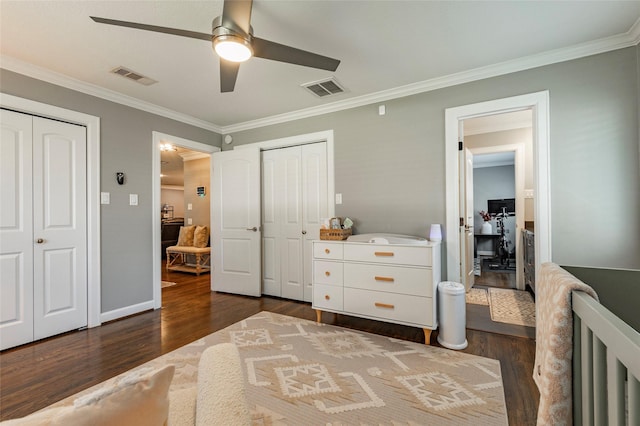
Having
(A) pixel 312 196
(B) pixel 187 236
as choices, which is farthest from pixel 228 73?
(B) pixel 187 236

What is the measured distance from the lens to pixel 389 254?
2592mm

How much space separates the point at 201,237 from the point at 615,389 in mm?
5877

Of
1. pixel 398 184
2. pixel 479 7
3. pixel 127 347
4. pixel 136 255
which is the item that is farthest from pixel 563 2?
pixel 136 255

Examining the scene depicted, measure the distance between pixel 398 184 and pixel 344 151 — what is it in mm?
775

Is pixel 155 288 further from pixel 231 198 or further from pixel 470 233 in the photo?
pixel 470 233

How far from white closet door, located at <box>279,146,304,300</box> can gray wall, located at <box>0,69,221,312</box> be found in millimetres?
1565

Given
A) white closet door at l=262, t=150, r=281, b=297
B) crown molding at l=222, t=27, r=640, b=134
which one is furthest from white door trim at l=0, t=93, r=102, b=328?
crown molding at l=222, t=27, r=640, b=134

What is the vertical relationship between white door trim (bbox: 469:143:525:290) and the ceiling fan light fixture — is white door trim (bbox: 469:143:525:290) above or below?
below

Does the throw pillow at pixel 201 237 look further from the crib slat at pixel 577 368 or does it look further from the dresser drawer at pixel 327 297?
the crib slat at pixel 577 368

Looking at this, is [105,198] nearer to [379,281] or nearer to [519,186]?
[379,281]

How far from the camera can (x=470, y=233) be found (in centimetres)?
448

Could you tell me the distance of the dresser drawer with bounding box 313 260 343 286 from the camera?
9.33ft

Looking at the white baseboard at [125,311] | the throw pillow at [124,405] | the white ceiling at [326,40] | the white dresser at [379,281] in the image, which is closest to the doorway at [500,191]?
the white ceiling at [326,40]

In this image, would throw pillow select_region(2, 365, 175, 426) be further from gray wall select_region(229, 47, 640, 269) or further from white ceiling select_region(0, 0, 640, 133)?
gray wall select_region(229, 47, 640, 269)
